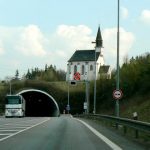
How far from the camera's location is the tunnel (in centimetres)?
12594

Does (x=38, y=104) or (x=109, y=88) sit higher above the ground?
(x=109, y=88)

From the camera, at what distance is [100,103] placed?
12162cm

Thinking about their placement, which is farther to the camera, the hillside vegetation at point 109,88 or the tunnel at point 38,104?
the tunnel at point 38,104

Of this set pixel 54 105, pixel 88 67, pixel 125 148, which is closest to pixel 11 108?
pixel 54 105

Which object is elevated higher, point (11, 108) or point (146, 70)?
point (146, 70)

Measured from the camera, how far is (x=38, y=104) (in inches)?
5300

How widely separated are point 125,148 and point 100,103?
10535cm

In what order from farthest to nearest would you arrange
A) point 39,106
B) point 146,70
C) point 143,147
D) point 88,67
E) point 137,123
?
point 88,67 < point 39,106 < point 146,70 < point 137,123 < point 143,147

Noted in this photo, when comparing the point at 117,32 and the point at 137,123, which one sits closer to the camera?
the point at 137,123

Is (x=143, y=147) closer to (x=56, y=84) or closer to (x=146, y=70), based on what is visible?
(x=146, y=70)

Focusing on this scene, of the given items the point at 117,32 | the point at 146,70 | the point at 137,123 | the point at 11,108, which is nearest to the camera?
the point at 137,123

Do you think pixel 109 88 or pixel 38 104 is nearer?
pixel 109 88

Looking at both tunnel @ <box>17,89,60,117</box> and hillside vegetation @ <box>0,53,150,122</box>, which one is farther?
tunnel @ <box>17,89,60,117</box>

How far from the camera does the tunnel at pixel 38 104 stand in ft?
413
